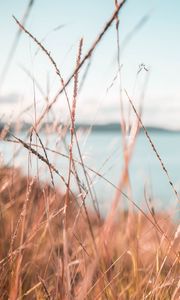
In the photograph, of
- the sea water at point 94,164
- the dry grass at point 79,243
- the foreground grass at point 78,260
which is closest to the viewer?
the dry grass at point 79,243

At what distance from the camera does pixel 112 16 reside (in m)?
0.74

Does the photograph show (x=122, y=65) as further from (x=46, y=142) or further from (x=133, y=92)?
(x=46, y=142)

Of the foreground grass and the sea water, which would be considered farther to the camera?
the sea water

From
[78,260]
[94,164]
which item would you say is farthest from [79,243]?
[94,164]

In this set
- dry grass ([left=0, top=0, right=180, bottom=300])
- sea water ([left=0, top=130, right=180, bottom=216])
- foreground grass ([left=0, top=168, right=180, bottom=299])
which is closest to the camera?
dry grass ([left=0, top=0, right=180, bottom=300])

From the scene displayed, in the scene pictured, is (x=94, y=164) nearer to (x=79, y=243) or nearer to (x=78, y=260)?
(x=78, y=260)

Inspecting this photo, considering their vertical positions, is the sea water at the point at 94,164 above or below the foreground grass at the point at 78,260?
above

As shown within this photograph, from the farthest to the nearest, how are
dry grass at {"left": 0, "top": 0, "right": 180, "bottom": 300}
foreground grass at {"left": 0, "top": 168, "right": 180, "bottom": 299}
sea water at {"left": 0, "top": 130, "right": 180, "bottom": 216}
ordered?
sea water at {"left": 0, "top": 130, "right": 180, "bottom": 216} → foreground grass at {"left": 0, "top": 168, "right": 180, "bottom": 299} → dry grass at {"left": 0, "top": 0, "right": 180, "bottom": 300}

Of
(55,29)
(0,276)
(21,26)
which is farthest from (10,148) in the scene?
(21,26)

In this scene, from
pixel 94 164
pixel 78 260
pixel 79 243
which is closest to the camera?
pixel 79 243

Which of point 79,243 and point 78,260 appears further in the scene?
point 78,260

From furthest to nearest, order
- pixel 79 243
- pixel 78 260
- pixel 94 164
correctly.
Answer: pixel 94 164
pixel 78 260
pixel 79 243

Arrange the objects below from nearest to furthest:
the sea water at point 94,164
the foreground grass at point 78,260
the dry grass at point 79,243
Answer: the dry grass at point 79,243 < the foreground grass at point 78,260 < the sea water at point 94,164

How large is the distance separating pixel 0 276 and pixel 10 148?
61 centimetres
